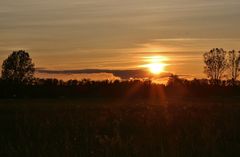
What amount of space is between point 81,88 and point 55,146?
79.9 metres

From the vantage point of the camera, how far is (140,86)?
9300 centimetres

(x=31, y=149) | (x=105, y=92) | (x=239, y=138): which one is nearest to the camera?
(x=31, y=149)

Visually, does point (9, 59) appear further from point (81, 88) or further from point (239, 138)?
point (239, 138)

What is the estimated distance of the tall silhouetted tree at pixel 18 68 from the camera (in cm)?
10781

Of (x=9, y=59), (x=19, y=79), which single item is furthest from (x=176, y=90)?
(x=9, y=59)

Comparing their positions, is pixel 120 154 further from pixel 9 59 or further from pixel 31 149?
pixel 9 59

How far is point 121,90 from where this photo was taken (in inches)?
3529

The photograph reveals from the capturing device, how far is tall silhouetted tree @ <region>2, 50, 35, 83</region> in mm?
107812

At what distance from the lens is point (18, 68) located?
362 ft

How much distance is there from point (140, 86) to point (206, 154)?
83.6 metres

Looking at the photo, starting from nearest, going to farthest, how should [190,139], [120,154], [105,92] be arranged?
[120,154] → [190,139] → [105,92]

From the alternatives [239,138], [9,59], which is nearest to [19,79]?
[9,59]

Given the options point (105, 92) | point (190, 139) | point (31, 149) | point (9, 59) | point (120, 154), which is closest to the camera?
point (120, 154)

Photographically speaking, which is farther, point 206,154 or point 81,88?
point 81,88
